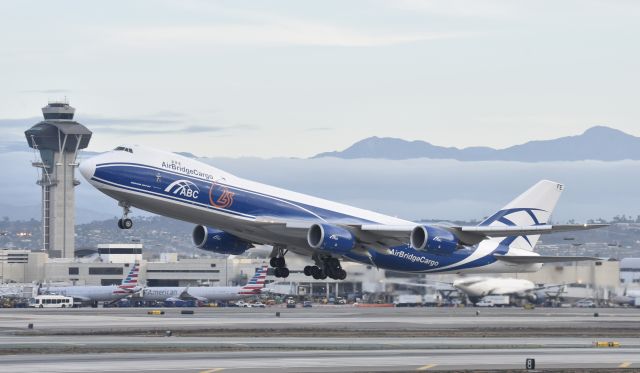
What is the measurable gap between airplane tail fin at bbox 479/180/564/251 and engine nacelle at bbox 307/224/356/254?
15239 mm

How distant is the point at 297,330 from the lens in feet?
257

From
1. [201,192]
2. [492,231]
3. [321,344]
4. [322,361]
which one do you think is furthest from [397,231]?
[322,361]

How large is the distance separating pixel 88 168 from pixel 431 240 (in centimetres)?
2143

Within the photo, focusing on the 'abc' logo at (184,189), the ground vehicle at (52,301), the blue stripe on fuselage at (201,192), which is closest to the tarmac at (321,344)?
the blue stripe on fuselage at (201,192)

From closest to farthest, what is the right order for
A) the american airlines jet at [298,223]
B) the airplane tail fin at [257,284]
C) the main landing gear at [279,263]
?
the american airlines jet at [298,223] < the main landing gear at [279,263] < the airplane tail fin at [257,284]

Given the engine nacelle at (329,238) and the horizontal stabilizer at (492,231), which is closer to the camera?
the engine nacelle at (329,238)

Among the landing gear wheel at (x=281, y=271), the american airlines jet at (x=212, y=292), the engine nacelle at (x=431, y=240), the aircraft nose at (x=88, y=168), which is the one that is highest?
the aircraft nose at (x=88, y=168)

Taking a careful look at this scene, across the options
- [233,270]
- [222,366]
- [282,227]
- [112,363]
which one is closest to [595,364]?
[222,366]

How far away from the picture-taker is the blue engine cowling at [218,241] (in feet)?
253

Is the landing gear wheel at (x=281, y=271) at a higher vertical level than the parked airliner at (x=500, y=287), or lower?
higher

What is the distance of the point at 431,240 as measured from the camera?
7300 cm

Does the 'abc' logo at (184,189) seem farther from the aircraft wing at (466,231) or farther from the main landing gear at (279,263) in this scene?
the aircraft wing at (466,231)

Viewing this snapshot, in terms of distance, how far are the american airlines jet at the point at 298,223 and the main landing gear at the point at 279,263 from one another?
0.07m

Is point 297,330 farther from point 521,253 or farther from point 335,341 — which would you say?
Answer: point 521,253
